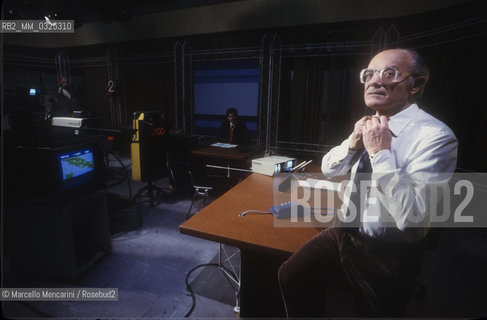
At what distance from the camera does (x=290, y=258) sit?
52.0 inches

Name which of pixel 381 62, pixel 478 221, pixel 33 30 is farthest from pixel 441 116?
pixel 33 30

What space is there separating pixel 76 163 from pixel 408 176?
2443 mm

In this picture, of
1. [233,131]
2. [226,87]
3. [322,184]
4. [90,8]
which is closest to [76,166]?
[322,184]

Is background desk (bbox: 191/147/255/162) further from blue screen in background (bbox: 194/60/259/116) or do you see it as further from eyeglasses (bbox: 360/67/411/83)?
blue screen in background (bbox: 194/60/259/116)

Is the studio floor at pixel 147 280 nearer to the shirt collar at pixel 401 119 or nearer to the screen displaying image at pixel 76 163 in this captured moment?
the screen displaying image at pixel 76 163

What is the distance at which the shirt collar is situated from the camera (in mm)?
1070

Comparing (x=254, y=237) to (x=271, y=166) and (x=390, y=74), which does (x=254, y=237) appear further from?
(x=271, y=166)

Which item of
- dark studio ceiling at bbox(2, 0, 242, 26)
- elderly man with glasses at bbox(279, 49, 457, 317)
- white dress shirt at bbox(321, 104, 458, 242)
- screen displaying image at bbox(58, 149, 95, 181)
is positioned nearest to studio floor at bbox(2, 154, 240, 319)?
screen displaying image at bbox(58, 149, 95, 181)

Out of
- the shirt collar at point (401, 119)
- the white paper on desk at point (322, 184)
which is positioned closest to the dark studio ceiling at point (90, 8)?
the white paper on desk at point (322, 184)

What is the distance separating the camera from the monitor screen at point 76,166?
212 centimetres

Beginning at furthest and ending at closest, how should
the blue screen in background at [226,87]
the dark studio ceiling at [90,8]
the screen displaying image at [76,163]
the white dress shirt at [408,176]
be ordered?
the blue screen in background at [226,87] < the dark studio ceiling at [90,8] < the screen displaying image at [76,163] < the white dress shirt at [408,176]

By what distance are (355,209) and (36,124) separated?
3091 mm

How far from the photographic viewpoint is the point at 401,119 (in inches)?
42.8

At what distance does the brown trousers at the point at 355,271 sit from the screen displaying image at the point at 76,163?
1.90 metres
